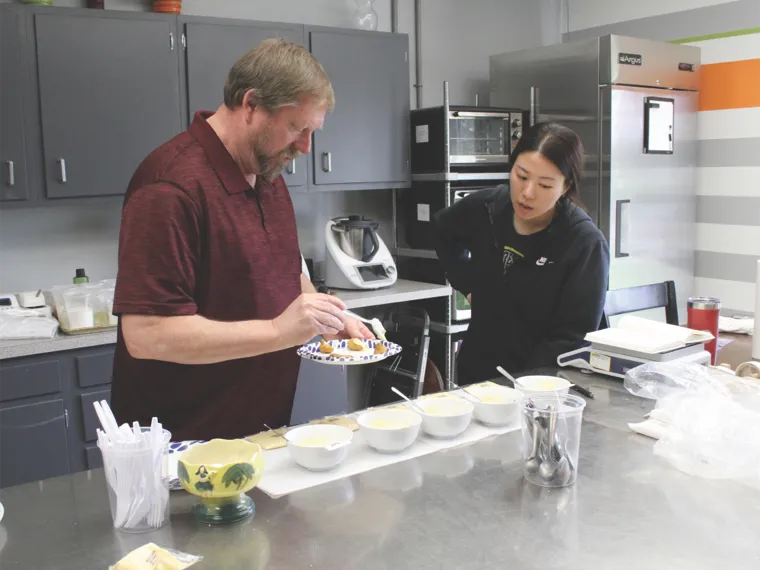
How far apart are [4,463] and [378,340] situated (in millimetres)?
1763

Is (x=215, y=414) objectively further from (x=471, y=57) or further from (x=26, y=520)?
(x=471, y=57)

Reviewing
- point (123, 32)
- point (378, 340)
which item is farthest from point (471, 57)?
point (378, 340)

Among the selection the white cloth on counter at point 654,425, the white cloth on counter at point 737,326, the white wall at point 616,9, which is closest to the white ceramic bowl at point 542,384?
the white cloth on counter at point 654,425

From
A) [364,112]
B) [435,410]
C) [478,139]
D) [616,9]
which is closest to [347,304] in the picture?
[364,112]

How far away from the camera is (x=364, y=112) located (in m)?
3.89

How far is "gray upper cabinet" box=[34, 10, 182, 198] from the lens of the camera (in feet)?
10.1

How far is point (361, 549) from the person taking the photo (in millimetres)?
1176

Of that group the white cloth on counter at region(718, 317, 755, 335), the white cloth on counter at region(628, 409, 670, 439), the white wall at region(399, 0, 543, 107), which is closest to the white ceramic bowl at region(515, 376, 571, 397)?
the white cloth on counter at region(628, 409, 670, 439)

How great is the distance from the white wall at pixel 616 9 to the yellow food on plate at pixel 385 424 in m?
3.70

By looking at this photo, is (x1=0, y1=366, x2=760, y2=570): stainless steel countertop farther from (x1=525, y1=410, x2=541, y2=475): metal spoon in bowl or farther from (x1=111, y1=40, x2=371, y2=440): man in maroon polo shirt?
(x1=111, y1=40, x2=371, y2=440): man in maroon polo shirt

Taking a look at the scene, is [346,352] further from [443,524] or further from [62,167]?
[62,167]

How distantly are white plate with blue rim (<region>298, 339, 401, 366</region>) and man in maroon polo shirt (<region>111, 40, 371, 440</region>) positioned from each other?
1.5 inches

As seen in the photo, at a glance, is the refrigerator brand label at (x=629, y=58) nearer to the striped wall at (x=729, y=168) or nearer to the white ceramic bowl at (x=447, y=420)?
the striped wall at (x=729, y=168)

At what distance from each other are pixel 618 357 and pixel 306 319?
3.08 ft
